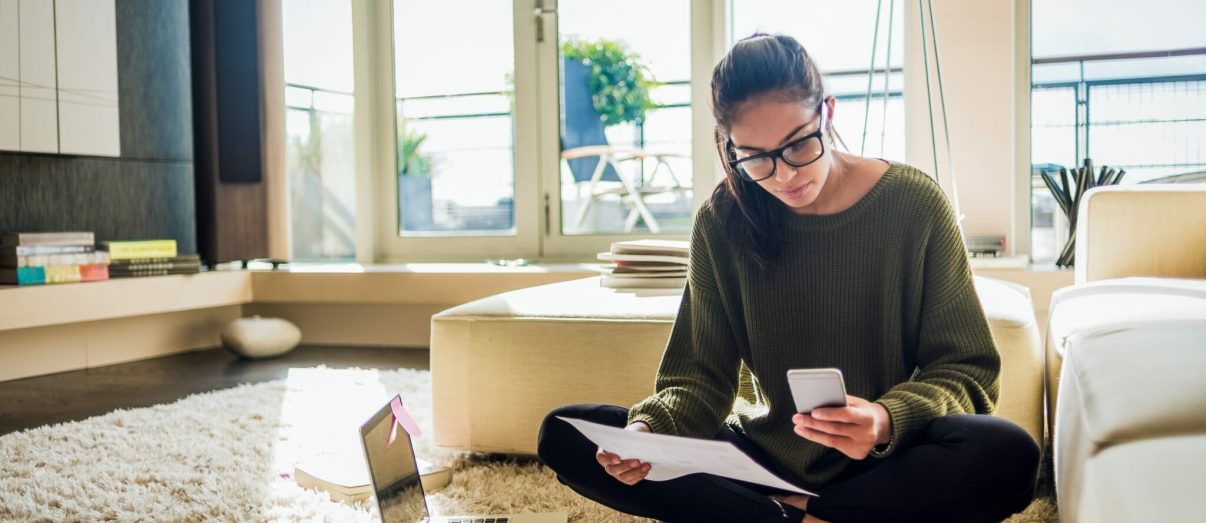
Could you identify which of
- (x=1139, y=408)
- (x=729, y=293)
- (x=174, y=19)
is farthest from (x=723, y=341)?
(x=174, y=19)

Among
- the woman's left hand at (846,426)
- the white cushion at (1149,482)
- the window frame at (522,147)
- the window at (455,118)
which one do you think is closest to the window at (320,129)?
the window frame at (522,147)

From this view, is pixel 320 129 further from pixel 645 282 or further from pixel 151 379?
pixel 645 282

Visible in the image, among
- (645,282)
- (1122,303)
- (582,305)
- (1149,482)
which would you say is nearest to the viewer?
(1149,482)

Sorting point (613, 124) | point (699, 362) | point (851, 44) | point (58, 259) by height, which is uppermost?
point (851, 44)

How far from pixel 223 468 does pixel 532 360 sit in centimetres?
74

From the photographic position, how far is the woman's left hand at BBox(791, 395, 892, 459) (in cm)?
106

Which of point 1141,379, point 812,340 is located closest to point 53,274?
point 812,340

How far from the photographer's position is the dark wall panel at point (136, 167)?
355cm

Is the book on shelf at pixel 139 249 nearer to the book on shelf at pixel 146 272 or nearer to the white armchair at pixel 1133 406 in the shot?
the book on shelf at pixel 146 272

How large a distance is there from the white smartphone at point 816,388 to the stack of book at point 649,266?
134 centimetres

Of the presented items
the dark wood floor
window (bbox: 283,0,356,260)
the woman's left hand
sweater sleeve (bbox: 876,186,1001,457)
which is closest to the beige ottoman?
sweater sleeve (bbox: 876,186,1001,457)

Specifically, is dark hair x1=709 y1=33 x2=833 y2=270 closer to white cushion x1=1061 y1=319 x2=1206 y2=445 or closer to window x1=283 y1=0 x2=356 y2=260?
white cushion x1=1061 y1=319 x2=1206 y2=445

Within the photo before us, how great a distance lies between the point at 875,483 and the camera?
1.23 m

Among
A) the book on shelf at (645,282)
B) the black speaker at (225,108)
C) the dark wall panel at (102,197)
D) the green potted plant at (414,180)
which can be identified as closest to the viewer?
the book on shelf at (645,282)
